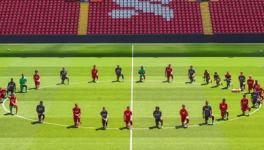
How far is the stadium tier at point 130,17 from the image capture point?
241 feet

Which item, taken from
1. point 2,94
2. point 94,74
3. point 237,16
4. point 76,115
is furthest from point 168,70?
point 237,16

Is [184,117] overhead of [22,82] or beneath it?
beneath

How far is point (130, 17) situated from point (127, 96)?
36703 millimetres

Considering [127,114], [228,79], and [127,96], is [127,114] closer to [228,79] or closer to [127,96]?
[127,96]

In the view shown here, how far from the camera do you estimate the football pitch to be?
30.2 metres

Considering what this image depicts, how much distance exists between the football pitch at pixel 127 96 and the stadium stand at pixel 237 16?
23.5 ft

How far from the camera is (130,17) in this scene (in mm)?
76562

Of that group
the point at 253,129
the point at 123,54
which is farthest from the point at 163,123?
the point at 123,54

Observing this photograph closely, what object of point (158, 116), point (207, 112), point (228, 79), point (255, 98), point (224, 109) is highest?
point (228, 79)

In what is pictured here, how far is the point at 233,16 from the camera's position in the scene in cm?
7594

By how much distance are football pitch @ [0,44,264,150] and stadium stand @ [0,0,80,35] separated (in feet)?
22.2

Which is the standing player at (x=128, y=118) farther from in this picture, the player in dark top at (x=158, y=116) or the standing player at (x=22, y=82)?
the standing player at (x=22, y=82)

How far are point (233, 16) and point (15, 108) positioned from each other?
148 ft

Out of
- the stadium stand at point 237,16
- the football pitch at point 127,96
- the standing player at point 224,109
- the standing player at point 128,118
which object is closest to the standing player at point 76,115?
the football pitch at point 127,96
